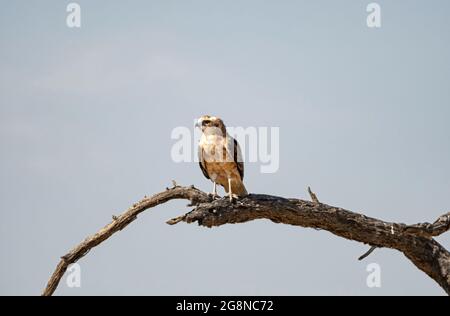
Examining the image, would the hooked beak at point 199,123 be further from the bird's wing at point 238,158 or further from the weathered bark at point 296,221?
the weathered bark at point 296,221

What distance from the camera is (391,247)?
451 inches

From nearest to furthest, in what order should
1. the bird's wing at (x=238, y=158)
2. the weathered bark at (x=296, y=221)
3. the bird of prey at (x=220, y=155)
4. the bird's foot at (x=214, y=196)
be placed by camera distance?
1. the weathered bark at (x=296, y=221)
2. the bird's foot at (x=214, y=196)
3. the bird of prey at (x=220, y=155)
4. the bird's wing at (x=238, y=158)

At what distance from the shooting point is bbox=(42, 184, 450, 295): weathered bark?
1082cm

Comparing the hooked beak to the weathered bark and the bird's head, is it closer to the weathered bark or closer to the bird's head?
the bird's head

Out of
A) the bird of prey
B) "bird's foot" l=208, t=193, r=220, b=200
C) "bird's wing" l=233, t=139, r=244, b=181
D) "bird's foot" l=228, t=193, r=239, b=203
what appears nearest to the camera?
"bird's foot" l=228, t=193, r=239, b=203

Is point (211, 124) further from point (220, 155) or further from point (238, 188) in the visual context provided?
point (238, 188)

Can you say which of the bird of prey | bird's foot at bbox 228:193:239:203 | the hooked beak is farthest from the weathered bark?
the hooked beak

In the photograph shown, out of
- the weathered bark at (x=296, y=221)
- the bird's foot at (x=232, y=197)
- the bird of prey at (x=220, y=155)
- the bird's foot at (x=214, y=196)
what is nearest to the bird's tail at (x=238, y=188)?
the bird of prey at (x=220, y=155)

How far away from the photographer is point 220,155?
11.6 m

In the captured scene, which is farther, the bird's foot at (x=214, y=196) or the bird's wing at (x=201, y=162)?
the bird's wing at (x=201, y=162)

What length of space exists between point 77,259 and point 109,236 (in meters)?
0.47

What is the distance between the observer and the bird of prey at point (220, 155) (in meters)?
11.7

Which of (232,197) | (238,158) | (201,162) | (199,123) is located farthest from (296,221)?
(199,123)

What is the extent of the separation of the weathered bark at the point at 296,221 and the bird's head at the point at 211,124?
0.99 metres
